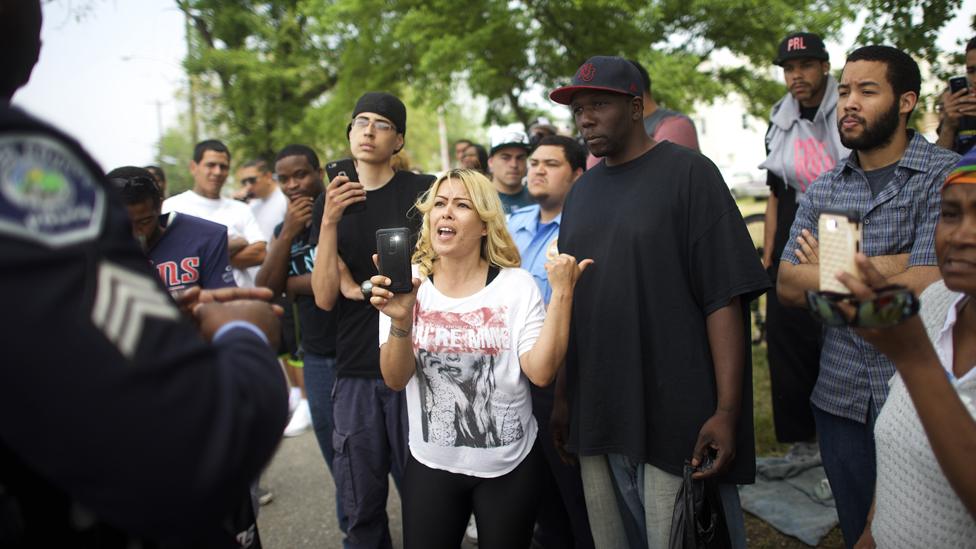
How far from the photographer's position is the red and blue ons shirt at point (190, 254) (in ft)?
9.33

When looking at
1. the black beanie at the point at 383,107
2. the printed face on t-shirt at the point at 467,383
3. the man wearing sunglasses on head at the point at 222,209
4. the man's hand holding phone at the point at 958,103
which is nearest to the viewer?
the printed face on t-shirt at the point at 467,383

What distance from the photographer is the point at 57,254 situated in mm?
906

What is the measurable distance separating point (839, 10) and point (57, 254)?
34.7 feet

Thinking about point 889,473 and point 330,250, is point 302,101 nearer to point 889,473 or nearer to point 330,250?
point 330,250

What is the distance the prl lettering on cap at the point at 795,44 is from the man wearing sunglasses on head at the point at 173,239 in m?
3.48

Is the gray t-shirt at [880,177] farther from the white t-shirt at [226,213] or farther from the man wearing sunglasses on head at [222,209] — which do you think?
the white t-shirt at [226,213]

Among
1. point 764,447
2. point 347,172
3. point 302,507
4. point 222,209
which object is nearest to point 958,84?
point 764,447

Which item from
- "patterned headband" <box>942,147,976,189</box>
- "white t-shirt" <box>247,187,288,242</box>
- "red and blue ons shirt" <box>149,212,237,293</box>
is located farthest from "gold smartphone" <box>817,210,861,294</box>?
"white t-shirt" <box>247,187,288,242</box>

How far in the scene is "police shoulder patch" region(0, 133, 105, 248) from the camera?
0.89m

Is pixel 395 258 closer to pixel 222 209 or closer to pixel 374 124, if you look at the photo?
pixel 374 124

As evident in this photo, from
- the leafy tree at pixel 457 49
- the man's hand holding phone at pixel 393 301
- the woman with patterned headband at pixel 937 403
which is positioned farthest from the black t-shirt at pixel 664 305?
the leafy tree at pixel 457 49

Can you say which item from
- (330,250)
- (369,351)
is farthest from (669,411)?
(330,250)

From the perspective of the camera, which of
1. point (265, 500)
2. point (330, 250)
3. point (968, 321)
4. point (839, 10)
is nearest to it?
point (968, 321)

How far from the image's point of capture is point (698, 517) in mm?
2320
